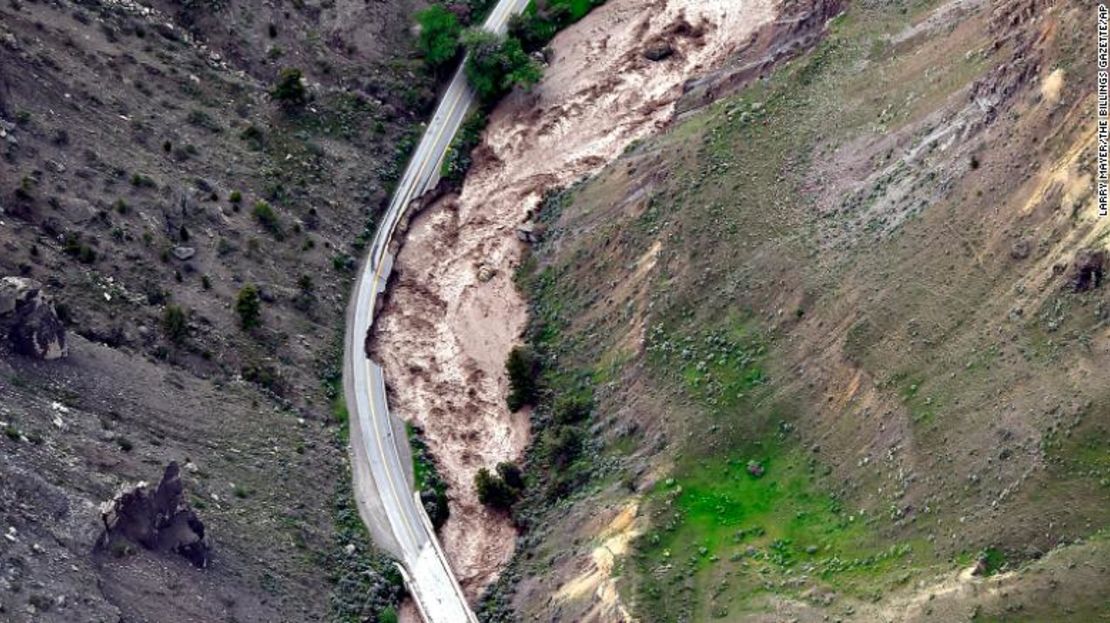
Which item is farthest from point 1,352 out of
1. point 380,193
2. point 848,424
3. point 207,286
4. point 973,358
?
point 973,358

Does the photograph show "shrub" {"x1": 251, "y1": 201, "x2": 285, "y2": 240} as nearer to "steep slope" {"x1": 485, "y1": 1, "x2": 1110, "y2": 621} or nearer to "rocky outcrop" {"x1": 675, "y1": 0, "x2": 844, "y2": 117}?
"steep slope" {"x1": 485, "y1": 1, "x2": 1110, "y2": 621}

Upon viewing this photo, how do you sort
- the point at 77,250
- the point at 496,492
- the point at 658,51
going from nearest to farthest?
the point at 77,250
the point at 496,492
the point at 658,51

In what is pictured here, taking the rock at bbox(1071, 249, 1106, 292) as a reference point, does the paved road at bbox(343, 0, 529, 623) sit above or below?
below

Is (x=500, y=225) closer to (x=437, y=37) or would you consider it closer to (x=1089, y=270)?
(x=437, y=37)

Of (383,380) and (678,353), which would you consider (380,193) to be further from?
(678,353)

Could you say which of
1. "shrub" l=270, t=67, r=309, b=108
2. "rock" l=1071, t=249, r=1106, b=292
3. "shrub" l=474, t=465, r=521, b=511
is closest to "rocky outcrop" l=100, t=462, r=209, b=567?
"shrub" l=474, t=465, r=521, b=511

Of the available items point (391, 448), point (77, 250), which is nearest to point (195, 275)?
point (77, 250)
